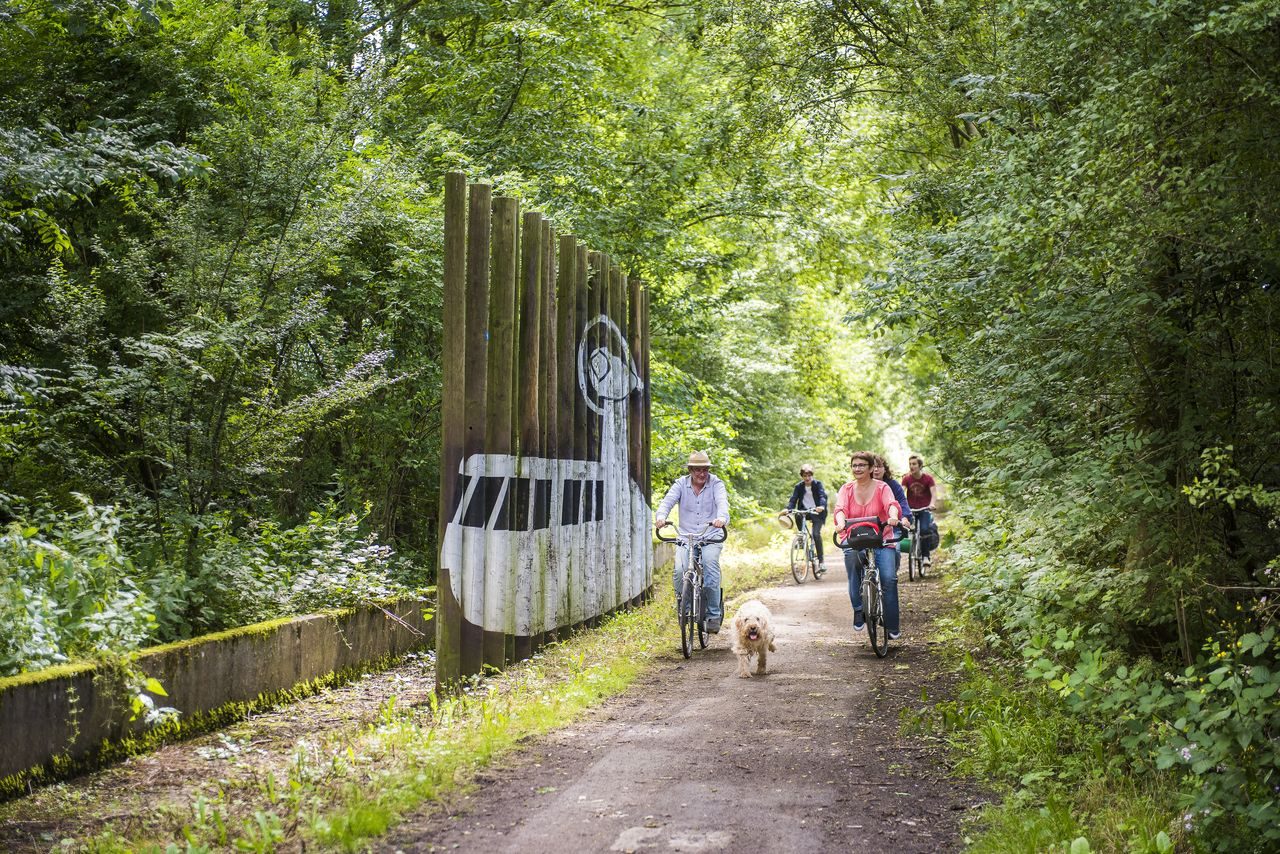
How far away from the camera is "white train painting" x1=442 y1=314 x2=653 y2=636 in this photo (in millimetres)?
9680

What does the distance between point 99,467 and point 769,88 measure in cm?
1122

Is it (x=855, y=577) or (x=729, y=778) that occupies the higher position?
(x=855, y=577)

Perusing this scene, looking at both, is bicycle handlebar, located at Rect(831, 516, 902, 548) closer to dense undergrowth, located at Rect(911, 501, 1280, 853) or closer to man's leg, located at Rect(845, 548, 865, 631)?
man's leg, located at Rect(845, 548, 865, 631)

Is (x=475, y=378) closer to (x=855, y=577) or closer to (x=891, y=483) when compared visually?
(x=855, y=577)

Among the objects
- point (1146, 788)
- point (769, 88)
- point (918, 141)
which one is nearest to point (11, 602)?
point (1146, 788)

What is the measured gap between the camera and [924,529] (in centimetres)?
1911

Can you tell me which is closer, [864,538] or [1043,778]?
[1043,778]

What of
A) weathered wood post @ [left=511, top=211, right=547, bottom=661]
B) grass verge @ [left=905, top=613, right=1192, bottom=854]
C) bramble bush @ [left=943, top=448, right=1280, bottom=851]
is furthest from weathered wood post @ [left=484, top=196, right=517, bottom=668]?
bramble bush @ [left=943, top=448, right=1280, bottom=851]

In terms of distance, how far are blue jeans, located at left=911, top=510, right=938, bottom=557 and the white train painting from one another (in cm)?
544

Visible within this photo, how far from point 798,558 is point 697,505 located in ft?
28.9

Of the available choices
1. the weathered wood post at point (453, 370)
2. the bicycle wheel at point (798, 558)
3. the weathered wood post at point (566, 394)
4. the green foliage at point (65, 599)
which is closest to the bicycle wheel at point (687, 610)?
the weathered wood post at point (566, 394)

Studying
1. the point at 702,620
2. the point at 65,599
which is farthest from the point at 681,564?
the point at 65,599

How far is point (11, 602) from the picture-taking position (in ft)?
21.3

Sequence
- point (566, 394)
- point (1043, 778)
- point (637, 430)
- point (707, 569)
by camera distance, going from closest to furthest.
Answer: point (1043, 778) → point (707, 569) → point (566, 394) → point (637, 430)
